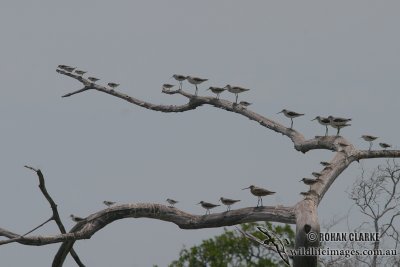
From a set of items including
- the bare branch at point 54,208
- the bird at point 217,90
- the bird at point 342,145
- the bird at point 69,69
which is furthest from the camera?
the bird at point 69,69

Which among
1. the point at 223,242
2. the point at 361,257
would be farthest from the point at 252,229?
the point at 361,257

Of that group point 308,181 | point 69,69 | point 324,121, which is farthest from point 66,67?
point 308,181

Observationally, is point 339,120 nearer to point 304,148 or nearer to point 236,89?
point 304,148

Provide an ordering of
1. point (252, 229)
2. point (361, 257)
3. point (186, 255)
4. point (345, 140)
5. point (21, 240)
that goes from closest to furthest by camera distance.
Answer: point (21, 240)
point (345, 140)
point (361, 257)
point (252, 229)
point (186, 255)

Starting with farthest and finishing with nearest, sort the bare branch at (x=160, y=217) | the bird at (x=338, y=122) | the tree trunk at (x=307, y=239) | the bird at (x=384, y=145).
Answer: the bird at (x=384, y=145) → the bird at (x=338, y=122) → the bare branch at (x=160, y=217) → the tree trunk at (x=307, y=239)

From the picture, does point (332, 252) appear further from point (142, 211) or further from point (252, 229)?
point (252, 229)

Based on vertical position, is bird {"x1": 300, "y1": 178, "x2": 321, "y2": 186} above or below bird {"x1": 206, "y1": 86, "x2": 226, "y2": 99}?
below

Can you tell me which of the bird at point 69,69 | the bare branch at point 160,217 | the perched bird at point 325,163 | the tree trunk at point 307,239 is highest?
the bird at point 69,69

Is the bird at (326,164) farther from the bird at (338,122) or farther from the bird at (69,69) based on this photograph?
the bird at (69,69)

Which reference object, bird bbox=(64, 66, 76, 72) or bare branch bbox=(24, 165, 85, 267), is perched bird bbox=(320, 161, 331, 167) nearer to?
bare branch bbox=(24, 165, 85, 267)

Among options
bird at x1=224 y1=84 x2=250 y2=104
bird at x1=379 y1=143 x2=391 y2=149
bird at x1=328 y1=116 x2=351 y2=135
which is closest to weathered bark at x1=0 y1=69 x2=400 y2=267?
bird at x1=328 y1=116 x2=351 y2=135

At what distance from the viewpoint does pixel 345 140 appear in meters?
10.9

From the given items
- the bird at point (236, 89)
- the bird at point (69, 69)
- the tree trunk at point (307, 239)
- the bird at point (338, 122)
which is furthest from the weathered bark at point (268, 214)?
the bird at point (69, 69)

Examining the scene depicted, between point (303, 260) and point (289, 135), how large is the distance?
4.40 meters
